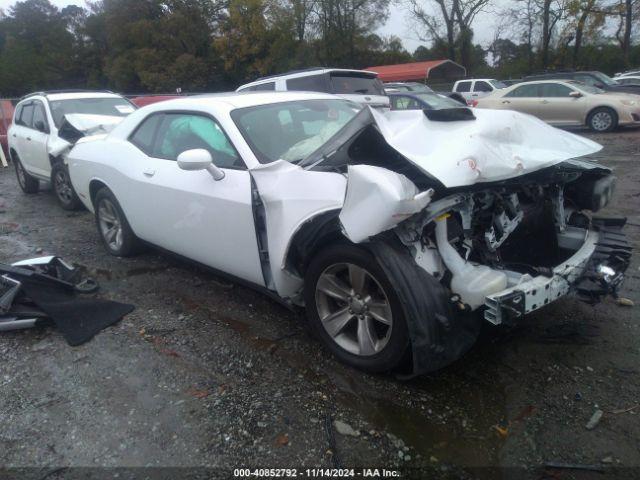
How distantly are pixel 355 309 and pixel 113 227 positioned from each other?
10.7ft

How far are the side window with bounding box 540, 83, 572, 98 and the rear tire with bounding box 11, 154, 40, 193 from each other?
12.5 m

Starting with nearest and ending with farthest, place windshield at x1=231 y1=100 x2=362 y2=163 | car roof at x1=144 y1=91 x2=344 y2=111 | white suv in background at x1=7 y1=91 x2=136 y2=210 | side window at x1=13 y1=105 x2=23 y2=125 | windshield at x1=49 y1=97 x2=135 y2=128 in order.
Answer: windshield at x1=231 y1=100 x2=362 y2=163
car roof at x1=144 y1=91 x2=344 y2=111
white suv in background at x1=7 y1=91 x2=136 y2=210
windshield at x1=49 y1=97 x2=135 y2=128
side window at x1=13 y1=105 x2=23 y2=125

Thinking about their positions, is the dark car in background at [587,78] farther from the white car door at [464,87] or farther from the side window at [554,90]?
the white car door at [464,87]

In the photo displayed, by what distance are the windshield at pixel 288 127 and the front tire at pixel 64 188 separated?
188 inches

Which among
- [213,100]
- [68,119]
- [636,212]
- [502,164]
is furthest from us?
[68,119]

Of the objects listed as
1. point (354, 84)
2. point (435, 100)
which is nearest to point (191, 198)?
point (354, 84)

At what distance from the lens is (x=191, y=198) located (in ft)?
12.2

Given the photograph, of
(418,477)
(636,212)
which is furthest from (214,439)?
(636,212)

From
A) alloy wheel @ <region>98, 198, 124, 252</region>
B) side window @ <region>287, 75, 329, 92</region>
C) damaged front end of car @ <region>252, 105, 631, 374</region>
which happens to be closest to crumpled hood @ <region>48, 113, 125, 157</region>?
alloy wheel @ <region>98, 198, 124, 252</region>

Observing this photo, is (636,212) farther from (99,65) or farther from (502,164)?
(99,65)

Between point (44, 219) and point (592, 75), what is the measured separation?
17.9m

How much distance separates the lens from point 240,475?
2.36 meters

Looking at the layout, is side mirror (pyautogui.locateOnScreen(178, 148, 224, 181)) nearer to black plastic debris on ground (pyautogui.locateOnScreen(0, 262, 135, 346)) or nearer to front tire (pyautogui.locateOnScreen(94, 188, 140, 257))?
black plastic debris on ground (pyautogui.locateOnScreen(0, 262, 135, 346))

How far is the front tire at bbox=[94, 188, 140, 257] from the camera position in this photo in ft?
16.0
